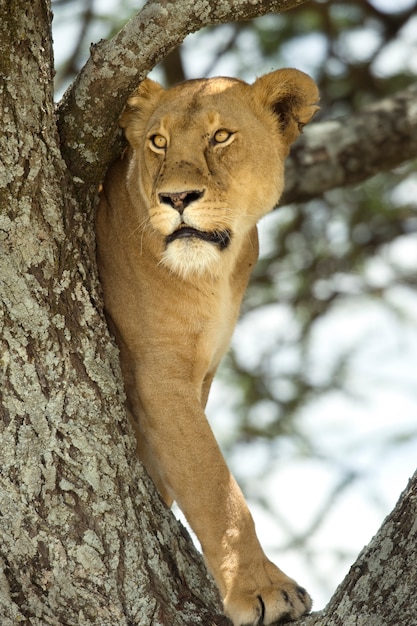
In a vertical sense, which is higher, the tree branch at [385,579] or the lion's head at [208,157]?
the lion's head at [208,157]

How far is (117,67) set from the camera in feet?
10.7

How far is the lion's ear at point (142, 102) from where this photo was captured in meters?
3.88

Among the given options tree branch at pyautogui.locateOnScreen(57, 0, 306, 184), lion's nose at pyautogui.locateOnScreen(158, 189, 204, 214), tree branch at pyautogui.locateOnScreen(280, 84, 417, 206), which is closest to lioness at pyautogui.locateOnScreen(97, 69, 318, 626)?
lion's nose at pyautogui.locateOnScreen(158, 189, 204, 214)

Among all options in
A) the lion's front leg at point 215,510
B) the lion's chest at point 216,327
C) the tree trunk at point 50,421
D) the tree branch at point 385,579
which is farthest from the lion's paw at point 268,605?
the lion's chest at point 216,327

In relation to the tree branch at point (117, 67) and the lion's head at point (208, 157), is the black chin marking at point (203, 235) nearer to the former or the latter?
the lion's head at point (208, 157)

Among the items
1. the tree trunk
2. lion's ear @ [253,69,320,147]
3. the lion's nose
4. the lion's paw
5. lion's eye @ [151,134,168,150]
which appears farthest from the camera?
lion's ear @ [253,69,320,147]

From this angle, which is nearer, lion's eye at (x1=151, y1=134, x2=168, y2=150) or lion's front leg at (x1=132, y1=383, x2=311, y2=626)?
lion's front leg at (x1=132, y1=383, x2=311, y2=626)

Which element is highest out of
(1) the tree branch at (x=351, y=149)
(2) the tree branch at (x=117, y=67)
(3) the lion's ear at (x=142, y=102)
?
(1) the tree branch at (x=351, y=149)

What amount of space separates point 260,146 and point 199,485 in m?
1.31

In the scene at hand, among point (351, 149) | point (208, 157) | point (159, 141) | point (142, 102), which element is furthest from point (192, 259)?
point (351, 149)

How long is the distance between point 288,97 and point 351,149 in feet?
5.30

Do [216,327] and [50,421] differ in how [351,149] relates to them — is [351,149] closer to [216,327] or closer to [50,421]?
[216,327]

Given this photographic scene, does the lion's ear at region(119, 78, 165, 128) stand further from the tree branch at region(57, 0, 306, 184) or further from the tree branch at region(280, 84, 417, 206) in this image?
the tree branch at region(280, 84, 417, 206)

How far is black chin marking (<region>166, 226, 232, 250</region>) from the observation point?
3.65m
